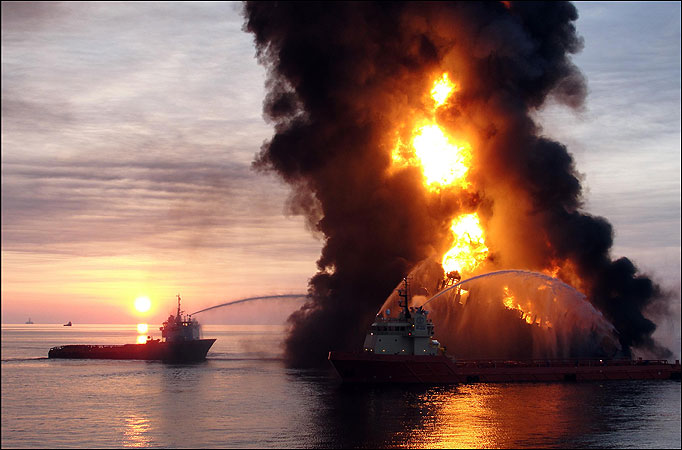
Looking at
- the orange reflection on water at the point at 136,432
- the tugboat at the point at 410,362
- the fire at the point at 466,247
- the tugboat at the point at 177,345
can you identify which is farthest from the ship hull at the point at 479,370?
the tugboat at the point at 177,345

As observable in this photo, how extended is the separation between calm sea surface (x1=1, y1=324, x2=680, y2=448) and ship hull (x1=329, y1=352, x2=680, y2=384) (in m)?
1.83

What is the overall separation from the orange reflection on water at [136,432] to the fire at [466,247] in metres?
61.6

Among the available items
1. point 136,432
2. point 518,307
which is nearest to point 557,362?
point 518,307

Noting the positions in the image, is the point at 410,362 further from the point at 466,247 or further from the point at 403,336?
the point at 466,247

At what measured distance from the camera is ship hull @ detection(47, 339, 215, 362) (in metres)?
154

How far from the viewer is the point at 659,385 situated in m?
104

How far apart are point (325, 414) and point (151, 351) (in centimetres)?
8974

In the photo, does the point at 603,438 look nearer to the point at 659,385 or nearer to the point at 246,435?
the point at 246,435

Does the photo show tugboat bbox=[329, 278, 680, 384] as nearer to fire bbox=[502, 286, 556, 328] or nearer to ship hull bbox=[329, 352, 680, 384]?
ship hull bbox=[329, 352, 680, 384]

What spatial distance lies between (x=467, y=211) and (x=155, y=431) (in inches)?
2734

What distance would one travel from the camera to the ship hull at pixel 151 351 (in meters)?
154

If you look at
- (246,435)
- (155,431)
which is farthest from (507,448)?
(155,431)

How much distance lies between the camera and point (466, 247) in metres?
126

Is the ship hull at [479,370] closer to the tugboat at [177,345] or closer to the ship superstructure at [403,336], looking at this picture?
the ship superstructure at [403,336]
